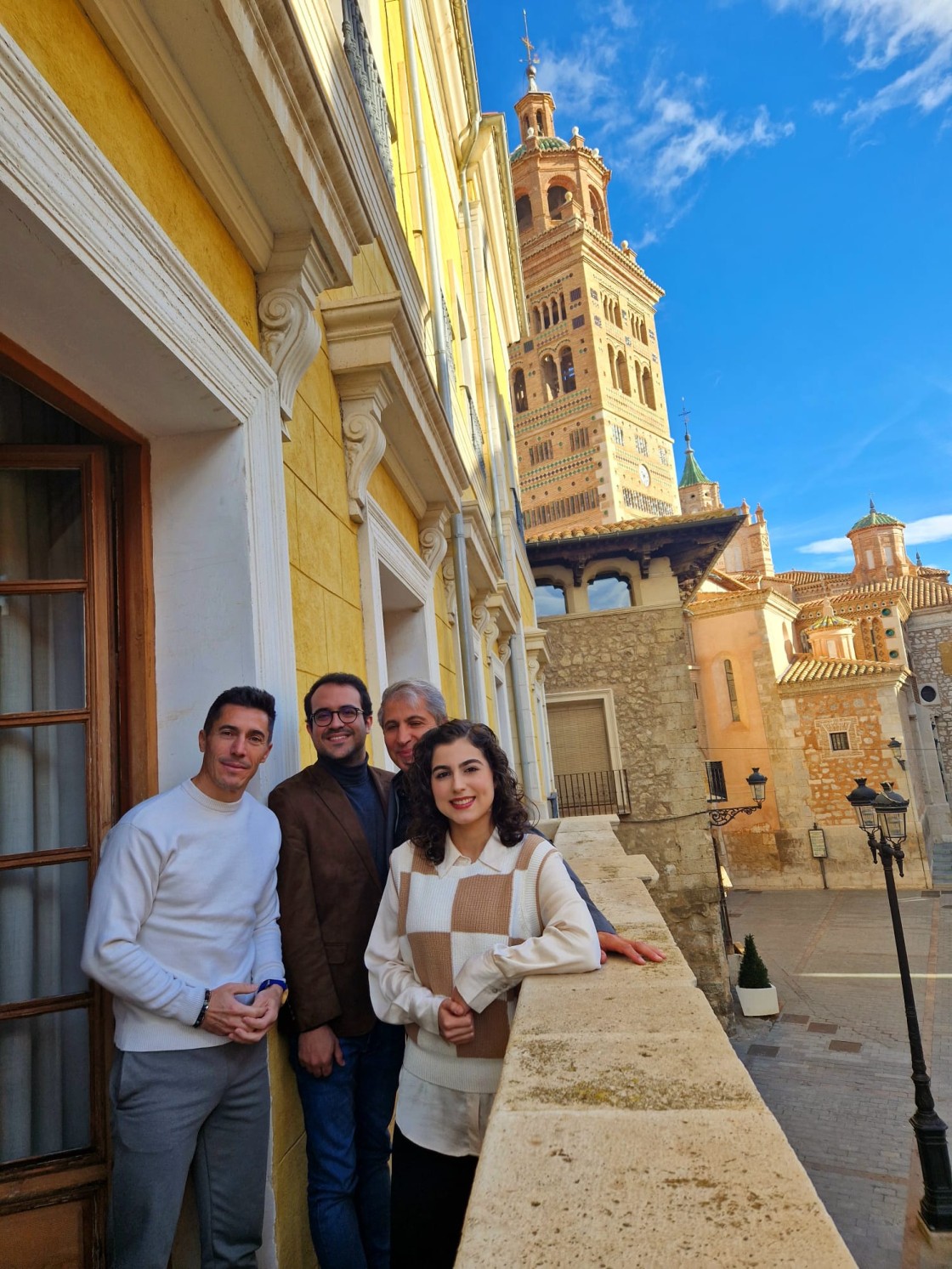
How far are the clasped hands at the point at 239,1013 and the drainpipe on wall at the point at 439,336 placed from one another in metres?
4.21

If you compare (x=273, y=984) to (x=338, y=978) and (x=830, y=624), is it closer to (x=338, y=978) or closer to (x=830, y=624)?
(x=338, y=978)

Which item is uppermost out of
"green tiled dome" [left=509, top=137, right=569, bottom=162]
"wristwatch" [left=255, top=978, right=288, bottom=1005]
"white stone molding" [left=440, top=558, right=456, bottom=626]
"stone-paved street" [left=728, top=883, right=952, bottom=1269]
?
"green tiled dome" [left=509, top=137, right=569, bottom=162]

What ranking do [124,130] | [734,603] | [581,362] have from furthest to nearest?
1. [581,362]
2. [734,603]
3. [124,130]

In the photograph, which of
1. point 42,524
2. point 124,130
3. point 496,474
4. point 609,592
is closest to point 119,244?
point 124,130

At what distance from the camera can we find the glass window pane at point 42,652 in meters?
2.12

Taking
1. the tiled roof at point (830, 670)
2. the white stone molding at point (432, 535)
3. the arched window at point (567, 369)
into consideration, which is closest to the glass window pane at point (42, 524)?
the white stone molding at point (432, 535)

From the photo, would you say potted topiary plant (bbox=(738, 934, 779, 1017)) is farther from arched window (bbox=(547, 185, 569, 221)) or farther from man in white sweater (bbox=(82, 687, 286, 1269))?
arched window (bbox=(547, 185, 569, 221))

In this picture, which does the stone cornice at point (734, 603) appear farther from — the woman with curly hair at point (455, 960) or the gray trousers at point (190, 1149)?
the gray trousers at point (190, 1149)

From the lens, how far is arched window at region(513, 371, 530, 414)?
183ft

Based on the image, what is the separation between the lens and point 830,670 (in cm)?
2831

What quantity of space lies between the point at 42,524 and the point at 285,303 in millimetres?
1112

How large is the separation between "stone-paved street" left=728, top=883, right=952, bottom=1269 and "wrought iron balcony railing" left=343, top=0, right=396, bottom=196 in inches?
A: 404

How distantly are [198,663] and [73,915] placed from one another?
2.46ft

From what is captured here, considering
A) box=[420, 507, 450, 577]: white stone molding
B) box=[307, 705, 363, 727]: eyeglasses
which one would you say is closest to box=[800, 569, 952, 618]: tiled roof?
box=[420, 507, 450, 577]: white stone molding
